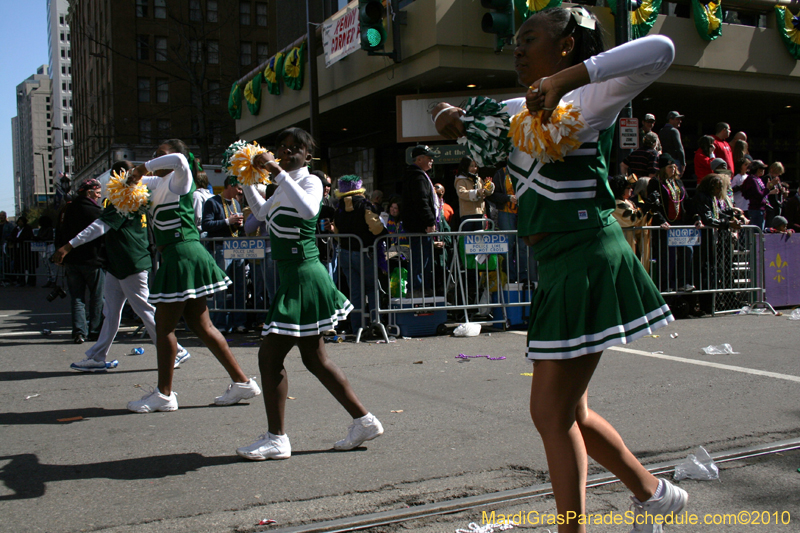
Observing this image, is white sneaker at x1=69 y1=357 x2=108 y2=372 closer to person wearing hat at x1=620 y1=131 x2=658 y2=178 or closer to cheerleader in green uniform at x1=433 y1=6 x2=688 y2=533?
cheerleader in green uniform at x1=433 y1=6 x2=688 y2=533

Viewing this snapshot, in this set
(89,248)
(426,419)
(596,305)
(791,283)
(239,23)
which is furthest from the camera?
(239,23)

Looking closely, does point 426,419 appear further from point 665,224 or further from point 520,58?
point 665,224

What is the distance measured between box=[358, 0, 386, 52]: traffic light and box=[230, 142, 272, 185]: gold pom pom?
8.99m

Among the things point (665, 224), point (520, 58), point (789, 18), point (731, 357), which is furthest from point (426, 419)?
A: point (789, 18)

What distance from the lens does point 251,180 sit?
444 cm

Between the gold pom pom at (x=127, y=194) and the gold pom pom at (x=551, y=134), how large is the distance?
387 centimetres

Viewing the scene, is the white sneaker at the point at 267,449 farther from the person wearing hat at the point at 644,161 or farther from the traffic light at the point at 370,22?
the traffic light at the point at 370,22

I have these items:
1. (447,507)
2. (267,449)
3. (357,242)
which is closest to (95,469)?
(267,449)

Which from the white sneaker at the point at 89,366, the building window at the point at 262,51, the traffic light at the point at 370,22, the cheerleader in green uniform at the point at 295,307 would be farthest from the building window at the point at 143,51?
the cheerleader in green uniform at the point at 295,307

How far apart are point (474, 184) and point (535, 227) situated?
8000mm

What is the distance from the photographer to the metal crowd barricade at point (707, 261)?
1004 centimetres

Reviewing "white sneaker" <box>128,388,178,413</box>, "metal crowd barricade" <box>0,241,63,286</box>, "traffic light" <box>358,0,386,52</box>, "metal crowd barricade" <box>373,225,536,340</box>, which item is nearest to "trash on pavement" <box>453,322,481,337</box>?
"metal crowd barricade" <box>373,225,536,340</box>

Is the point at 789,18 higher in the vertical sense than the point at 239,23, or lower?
lower

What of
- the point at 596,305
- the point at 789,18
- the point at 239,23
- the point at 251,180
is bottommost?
the point at 596,305
